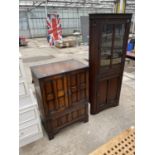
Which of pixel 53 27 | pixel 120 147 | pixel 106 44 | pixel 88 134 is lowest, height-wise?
pixel 88 134

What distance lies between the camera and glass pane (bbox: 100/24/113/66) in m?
1.68

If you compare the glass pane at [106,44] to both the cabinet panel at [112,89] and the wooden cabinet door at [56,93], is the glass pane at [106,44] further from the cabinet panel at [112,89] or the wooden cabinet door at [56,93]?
the wooden cabinet door at [56,93]

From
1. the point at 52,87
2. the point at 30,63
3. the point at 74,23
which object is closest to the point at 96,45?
the point at 52,87

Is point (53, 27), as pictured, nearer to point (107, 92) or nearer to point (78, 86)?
point (107, 92)

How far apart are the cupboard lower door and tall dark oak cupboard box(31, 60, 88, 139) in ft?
1.11

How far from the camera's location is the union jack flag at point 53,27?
25.4 ft

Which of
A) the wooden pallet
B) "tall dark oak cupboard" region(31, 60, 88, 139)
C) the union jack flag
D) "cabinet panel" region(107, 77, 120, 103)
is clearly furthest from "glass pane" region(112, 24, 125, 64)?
the union jack flag

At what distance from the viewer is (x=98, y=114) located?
226 centimetres

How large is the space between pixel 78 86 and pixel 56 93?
323mm

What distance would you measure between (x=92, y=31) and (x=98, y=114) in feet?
4.71

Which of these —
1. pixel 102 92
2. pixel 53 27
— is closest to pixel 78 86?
pixel 102 92

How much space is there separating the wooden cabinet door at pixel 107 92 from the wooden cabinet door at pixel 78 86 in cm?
32

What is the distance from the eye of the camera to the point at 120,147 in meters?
→ 1.40
